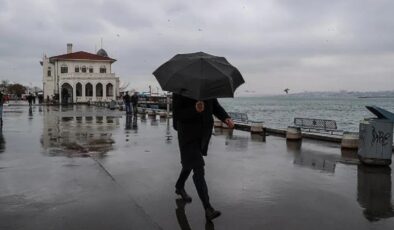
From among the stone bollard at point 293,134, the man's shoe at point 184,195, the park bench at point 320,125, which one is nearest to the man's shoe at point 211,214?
the man's shoe at point 184,195

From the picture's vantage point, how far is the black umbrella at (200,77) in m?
5.91

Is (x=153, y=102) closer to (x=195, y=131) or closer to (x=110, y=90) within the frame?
(x=110, y=90)

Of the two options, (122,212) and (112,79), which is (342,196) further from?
(112,79)

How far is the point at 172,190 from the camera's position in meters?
7.69

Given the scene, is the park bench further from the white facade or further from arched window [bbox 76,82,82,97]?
arched window [bbox 76,82,82,97]

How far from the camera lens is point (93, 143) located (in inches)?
583

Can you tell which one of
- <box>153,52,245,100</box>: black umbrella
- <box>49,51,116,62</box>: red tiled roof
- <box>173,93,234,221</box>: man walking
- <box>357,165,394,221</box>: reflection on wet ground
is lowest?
<box>357,165,394,221</box>: reflection on wet ground

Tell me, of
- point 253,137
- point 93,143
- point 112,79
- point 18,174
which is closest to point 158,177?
point 18,174

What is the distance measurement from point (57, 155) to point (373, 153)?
7468mm

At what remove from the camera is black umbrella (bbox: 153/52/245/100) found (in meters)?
5.91

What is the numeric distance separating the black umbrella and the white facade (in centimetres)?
6974

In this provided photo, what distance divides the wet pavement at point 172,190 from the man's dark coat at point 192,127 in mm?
765

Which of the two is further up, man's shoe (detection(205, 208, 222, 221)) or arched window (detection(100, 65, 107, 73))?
arched window (detection(100, 65, 107, 73))

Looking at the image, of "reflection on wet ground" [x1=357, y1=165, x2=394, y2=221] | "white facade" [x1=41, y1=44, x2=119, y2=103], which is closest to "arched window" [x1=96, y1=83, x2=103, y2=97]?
"white facade" [x1=41, y1=44, x2=119, y2=103]
